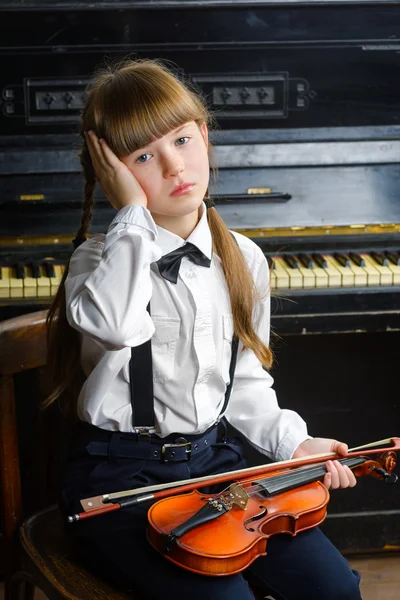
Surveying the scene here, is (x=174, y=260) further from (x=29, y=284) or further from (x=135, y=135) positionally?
(x=29, y=284)

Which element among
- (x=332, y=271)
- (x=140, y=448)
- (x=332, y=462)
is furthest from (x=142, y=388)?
(x=332, y=271)

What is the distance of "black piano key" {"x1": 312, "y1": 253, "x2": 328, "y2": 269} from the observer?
2.12m

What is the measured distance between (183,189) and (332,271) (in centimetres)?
73

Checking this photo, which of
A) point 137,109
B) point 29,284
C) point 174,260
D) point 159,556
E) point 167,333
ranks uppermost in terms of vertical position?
point 137,109

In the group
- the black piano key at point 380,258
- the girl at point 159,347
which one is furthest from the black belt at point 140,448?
the black piano key at point 380,258

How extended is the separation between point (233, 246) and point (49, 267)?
593mm

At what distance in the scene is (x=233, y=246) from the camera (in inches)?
64.5

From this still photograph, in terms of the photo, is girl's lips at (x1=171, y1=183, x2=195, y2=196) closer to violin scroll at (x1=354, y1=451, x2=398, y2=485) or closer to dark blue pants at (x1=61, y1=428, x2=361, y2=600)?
dark blue pants at (x1=61, y1=428, x2=361, y2=600)

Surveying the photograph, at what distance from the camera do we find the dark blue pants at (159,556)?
1.33 meters

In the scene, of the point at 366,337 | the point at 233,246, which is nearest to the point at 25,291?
the point at 233,246

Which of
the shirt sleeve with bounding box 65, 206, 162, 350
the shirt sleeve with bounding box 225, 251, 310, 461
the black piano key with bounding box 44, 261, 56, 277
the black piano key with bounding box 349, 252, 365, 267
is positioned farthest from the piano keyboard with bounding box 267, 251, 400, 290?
the shirt sleeve with bounding box 65, 206, 162, 350

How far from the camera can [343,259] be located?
2.15 metres

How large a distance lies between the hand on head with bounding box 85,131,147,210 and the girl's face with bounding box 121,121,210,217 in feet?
0.06

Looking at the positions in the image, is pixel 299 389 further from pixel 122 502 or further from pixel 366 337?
pixel 122 502
